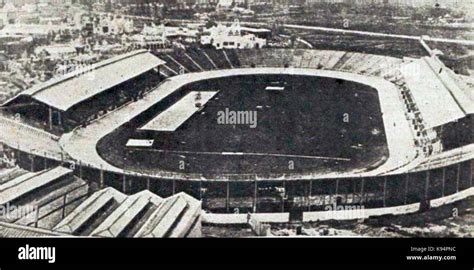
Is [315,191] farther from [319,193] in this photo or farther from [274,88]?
[274,88]

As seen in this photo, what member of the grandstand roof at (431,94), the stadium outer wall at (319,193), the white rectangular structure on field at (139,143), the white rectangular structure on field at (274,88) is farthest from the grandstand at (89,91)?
the grandstand roof at (431,94)

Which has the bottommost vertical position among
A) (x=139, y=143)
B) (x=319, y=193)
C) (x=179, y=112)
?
(x=319, y=193)

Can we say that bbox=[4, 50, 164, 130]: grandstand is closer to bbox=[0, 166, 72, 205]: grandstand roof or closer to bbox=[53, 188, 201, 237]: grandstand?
bbox=[0, 166, 72, 205]: grandstand roof

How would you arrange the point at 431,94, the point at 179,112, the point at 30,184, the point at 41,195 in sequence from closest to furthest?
the point at 41,195 < the point at 30,184 < the point at 179,112 < the point at 431,94

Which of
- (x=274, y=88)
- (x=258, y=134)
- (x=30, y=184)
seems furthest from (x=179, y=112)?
(x=30, y=184)

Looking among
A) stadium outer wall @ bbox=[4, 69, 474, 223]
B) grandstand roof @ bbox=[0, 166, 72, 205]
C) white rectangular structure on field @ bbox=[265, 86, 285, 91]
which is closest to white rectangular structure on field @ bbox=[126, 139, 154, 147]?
stadium outer wall @ bbox=[4, 69, 474, 223]

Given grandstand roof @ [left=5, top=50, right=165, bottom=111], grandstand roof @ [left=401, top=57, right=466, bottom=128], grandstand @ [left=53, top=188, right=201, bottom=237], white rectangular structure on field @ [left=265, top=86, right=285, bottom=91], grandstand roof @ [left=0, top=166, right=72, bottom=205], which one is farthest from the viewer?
white rectangular structure on field @ [left=265, top=86, right=285, bottom=91]

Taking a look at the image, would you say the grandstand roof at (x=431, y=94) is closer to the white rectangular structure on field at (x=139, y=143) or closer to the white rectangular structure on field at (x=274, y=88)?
the white rectangular structure on field at (x=274, y=88)
